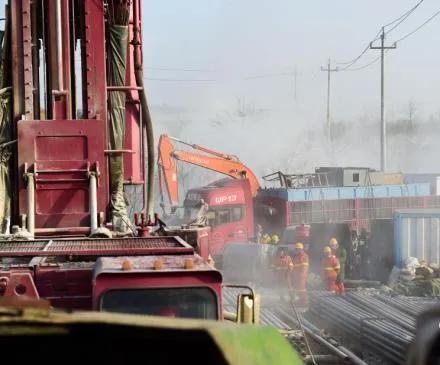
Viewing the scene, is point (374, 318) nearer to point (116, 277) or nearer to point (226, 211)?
point (116, 277)

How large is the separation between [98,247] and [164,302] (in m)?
1.48

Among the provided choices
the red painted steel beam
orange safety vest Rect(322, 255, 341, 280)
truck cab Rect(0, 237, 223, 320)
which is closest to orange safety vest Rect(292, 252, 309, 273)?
orange safety vest Rect(322, 255, 341, 280)

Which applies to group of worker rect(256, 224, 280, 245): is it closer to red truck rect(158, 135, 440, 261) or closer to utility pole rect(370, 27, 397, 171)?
red truck rect(158, 135, 440, 261)

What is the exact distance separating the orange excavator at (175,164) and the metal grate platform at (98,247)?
692 inches

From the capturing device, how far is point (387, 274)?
19797mm

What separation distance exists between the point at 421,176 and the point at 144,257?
122ft

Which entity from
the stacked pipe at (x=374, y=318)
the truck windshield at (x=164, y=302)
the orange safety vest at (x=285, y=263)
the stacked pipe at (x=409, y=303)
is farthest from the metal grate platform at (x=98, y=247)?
the orange safety vest at (x=285, y=263)

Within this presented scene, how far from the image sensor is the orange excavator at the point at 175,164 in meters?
23.2

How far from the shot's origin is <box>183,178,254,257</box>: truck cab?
895 inches

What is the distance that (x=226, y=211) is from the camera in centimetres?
2312

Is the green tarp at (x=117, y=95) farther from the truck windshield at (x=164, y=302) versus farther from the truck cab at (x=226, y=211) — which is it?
the truck cab at (x=226, y=211)

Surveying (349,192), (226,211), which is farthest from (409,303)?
(349,192)

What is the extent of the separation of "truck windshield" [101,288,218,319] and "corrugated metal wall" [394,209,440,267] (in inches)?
617

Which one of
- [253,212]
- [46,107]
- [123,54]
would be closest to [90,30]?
[123,54]
